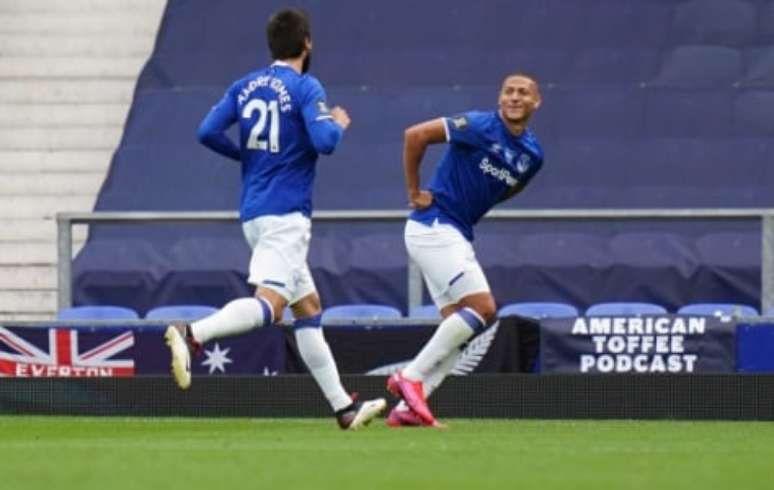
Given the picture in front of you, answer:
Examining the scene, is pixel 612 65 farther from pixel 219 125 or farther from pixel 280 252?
pixel 280 252

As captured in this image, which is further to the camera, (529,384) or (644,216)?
(644,216)

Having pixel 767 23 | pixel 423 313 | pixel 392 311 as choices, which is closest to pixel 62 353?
pixel 423 313

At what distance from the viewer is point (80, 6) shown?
67.8ft

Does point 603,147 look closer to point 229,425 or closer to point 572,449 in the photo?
point 229,425

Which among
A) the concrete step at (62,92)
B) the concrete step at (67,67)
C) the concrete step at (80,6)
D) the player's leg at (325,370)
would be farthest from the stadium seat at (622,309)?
the concrete step at (80,6)

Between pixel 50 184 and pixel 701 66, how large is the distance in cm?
512

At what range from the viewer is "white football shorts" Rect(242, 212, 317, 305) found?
10203 mm

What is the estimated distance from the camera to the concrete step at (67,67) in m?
20.2

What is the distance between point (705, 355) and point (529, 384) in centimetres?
93

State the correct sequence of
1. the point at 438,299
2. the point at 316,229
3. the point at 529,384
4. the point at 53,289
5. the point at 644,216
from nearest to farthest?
the point at 438,299 < the point at 529,384 < the point at 644,216 < the point at 316,229 < the point at 53,289

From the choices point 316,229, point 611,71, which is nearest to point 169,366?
point 316,229

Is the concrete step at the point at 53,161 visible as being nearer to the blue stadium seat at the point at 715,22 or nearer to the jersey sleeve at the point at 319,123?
the blue stadium seat at the point at 715,22

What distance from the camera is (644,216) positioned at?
13.3 metres

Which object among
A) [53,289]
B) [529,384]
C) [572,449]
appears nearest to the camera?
[572,449]
